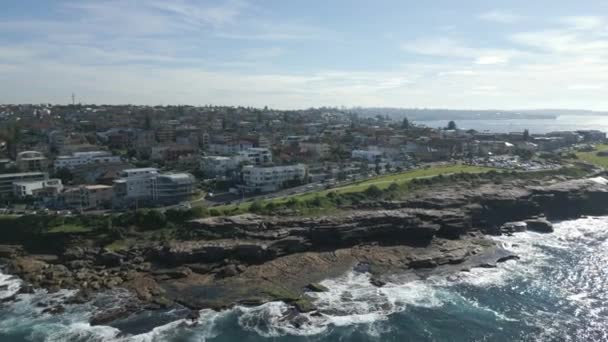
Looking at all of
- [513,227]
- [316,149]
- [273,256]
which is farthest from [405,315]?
[316,149]

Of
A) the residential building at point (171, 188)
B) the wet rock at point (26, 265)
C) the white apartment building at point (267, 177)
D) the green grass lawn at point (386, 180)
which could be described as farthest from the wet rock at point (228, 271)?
the white apartment building at point (267, 177)

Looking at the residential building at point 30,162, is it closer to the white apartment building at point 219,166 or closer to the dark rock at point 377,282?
the white apartment building at point 219,166

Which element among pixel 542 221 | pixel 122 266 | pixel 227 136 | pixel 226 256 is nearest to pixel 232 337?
pixel 226 256

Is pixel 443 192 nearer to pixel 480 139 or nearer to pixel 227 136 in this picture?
pixel 227 136

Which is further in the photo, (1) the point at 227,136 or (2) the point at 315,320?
(1) the point at 227,136

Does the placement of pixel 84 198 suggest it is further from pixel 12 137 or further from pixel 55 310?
pixel 12 137

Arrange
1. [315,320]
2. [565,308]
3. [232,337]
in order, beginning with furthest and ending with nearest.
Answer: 1. [565,308]
2. [315,320]
3. [232,337]
